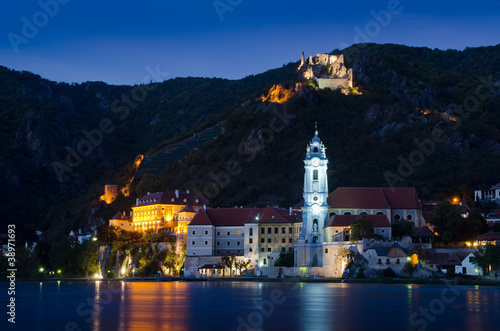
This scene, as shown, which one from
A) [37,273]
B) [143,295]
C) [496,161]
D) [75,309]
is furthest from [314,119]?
[75,309]

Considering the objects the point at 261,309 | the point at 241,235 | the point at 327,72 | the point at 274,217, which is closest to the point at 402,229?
the point at 274,217

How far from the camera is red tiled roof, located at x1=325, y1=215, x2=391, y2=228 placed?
8225 cm

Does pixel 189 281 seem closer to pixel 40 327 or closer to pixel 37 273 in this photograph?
pixel 37 273

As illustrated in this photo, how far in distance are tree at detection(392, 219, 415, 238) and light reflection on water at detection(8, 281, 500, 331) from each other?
11.4 metres

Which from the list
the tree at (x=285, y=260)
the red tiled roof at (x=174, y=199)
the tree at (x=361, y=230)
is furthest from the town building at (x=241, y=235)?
the red tiled roof at (x=174, y=199)

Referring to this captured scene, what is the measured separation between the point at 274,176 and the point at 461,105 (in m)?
51.3

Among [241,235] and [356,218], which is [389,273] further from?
[241,235]

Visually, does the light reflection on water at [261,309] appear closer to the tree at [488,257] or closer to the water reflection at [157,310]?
the water reflection at [157,310]

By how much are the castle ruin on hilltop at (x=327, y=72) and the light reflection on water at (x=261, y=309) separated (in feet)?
308

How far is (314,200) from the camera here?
87.3 m

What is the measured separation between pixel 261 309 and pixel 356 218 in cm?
3272

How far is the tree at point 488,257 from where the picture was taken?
69.8 m

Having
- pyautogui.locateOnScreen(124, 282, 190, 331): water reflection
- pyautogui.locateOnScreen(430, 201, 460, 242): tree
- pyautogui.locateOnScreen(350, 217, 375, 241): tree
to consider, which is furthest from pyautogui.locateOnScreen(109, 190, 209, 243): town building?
pyautogui.locateOnScreen(430, 201, 460, 242): tree

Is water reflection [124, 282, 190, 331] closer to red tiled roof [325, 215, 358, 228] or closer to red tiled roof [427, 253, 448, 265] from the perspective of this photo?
red tiled roof [325, 215, 358, 228]
